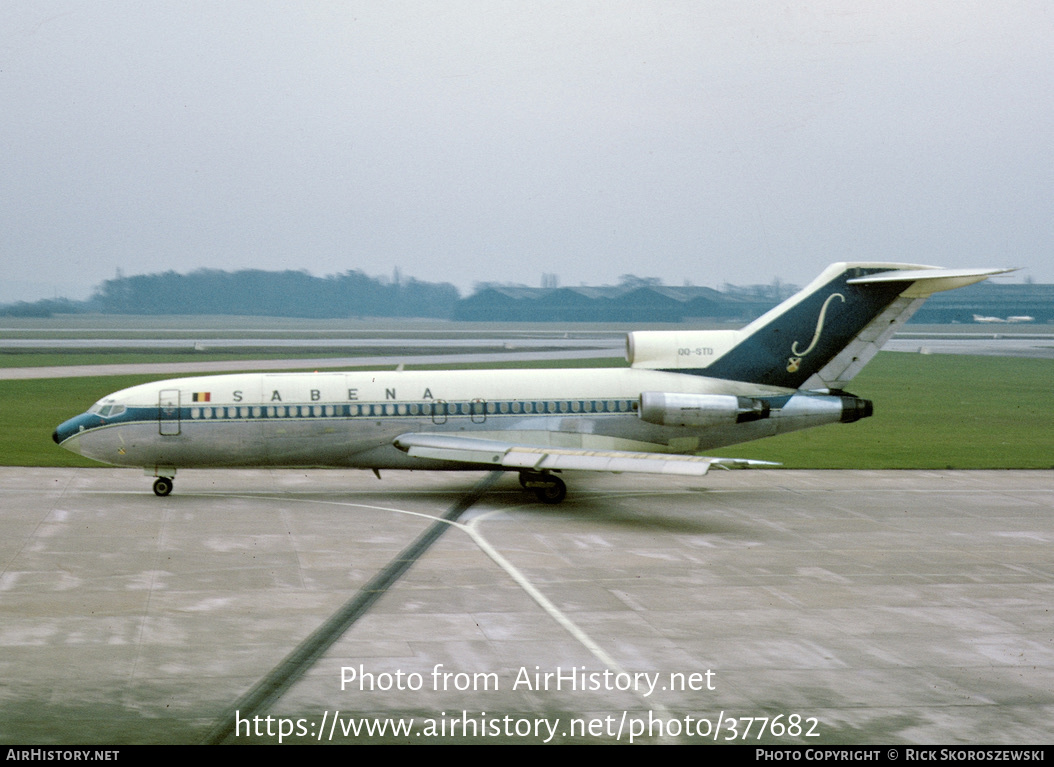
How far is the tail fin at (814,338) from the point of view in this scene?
28.1 metres

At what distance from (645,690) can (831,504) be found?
1502 cm

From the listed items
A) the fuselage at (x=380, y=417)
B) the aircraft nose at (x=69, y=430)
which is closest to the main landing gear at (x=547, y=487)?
the fuselage at (x=380, y=417)

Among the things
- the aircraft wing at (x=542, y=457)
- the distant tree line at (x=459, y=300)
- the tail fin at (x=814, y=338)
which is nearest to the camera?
the aircraft wing at (x=542, y=457)

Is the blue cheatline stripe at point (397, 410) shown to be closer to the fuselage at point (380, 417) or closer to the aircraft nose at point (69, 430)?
the fuselage at point (380, 417)

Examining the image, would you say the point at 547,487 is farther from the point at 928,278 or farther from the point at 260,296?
the point at 260,296

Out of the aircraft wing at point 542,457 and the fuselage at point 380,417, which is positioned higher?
the fuselage at point 380,417

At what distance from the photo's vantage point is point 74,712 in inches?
485

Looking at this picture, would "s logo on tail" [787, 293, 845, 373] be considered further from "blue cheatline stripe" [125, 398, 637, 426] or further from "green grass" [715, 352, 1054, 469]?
"green grass" [715, 352, 1054, 469]

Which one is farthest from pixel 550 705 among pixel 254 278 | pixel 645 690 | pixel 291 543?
pixel 254 278

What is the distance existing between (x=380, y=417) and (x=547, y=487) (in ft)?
15.3

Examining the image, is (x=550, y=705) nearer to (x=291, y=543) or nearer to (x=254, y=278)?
(x=291, y=543)

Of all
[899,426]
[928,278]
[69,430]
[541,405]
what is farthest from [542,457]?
[899,426]

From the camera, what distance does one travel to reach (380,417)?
27.2 metres

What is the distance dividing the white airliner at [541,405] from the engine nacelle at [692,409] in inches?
1.2
